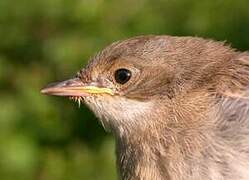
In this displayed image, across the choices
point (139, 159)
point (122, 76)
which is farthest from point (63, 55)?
point (139, 159)

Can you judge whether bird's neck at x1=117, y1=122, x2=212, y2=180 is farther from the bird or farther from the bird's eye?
the bird's eye

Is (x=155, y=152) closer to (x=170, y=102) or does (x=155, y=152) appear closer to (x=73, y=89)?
(x=170, y=102)

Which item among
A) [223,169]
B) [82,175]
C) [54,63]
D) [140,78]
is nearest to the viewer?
[223,169]

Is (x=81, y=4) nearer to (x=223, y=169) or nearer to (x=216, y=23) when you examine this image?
(x=216, y=23)

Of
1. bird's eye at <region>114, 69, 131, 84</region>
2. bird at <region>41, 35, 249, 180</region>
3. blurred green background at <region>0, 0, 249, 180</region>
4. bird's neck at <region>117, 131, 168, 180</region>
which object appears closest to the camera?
bird at <region>41, 35, 249, 180</region>

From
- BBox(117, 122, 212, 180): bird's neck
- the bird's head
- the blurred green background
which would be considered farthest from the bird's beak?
the blurred green background

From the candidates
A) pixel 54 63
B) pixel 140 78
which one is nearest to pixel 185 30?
pixel 54 63
